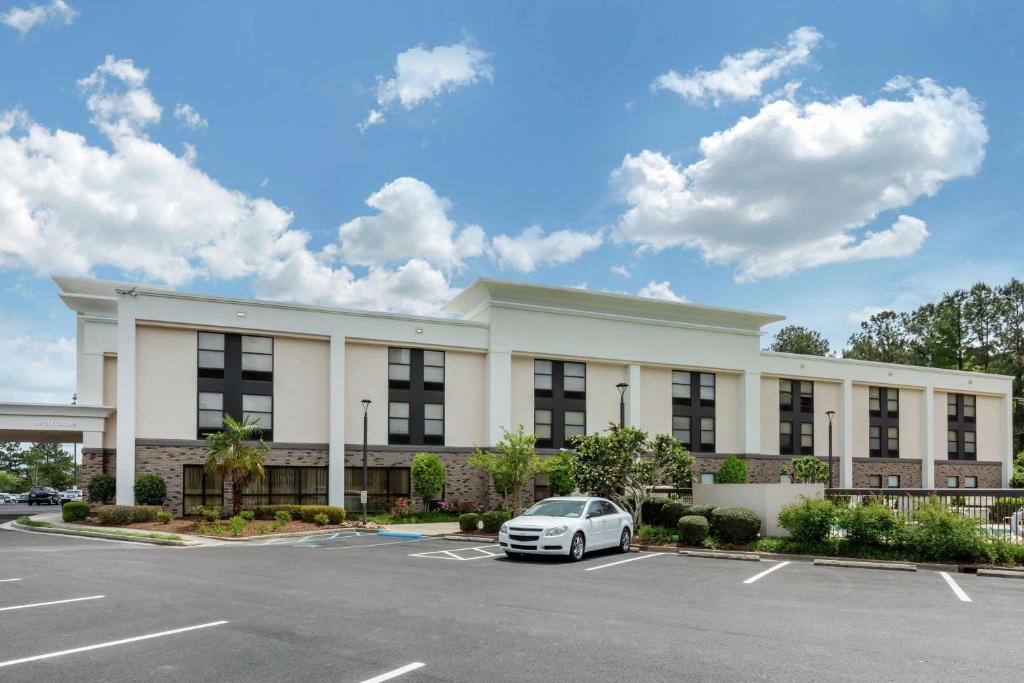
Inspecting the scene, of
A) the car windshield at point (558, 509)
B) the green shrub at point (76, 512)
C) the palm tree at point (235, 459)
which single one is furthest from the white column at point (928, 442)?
the green shrub at point (76, 512)

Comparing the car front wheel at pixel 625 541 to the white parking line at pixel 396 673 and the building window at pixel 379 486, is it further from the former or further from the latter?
the building window at pixel 379 486

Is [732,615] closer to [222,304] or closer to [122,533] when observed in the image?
[122,533]

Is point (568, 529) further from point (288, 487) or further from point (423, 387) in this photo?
point (423, 387)

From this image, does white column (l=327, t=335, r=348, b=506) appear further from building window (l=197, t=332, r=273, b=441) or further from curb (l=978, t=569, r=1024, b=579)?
curb (l=978, t=569, r=1024, b=579)

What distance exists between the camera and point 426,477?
3541 cm

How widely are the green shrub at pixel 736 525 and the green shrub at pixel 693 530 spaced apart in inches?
13.5

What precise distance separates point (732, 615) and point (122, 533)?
21.8 m

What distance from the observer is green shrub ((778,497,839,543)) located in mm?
20359

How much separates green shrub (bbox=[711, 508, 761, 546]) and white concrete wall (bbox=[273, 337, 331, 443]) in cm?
1965

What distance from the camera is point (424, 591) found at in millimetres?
13617

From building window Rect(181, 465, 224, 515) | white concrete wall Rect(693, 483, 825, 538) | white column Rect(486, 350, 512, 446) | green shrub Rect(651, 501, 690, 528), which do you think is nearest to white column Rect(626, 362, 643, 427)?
white column Rect(486, 350, 512, 446)

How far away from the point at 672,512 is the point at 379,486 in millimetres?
15942

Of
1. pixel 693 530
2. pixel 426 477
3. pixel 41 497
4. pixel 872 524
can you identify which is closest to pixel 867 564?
pixel 872 524

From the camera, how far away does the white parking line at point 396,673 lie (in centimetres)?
757
